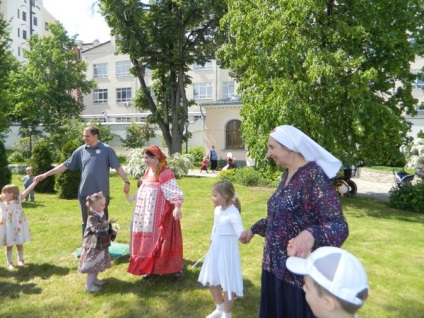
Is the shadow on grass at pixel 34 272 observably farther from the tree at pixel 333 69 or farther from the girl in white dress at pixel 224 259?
the tree at pixel 333 69

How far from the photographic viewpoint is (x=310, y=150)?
2785 mm

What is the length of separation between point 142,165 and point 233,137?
13.6 meters

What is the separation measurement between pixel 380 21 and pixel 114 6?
15835 millimetres

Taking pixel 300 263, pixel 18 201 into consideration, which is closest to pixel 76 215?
pixel 18 201

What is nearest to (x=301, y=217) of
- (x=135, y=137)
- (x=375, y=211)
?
(x=375, y=211)

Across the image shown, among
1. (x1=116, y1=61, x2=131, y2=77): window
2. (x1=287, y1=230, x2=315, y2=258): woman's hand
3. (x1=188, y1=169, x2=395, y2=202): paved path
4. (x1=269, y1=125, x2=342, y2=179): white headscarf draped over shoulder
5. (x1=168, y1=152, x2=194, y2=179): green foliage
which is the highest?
(x1=116, y1=61, x2=131, y2=77): window

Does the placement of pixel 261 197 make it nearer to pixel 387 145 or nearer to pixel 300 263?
pixel 387 145

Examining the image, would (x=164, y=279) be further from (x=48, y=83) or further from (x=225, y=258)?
(x=48, y=83)

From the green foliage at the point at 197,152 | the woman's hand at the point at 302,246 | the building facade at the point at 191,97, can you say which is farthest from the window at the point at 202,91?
the woman's hand at the point at 302,246

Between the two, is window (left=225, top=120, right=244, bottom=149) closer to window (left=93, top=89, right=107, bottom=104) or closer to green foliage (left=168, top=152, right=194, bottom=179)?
green foliage (left=168, top=152, right=194, bottom=179)

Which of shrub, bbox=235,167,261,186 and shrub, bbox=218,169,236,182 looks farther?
shrub, bbox=218,169,236,182

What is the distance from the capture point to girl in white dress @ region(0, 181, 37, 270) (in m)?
5.84

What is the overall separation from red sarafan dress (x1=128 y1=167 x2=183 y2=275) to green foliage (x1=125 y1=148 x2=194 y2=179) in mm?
13890

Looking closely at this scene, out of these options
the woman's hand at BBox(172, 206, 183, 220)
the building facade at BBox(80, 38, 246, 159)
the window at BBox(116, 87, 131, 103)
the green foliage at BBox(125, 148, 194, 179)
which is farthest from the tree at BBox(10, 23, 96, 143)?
the woman's hand at BBox(172, 206, 183, 220)
